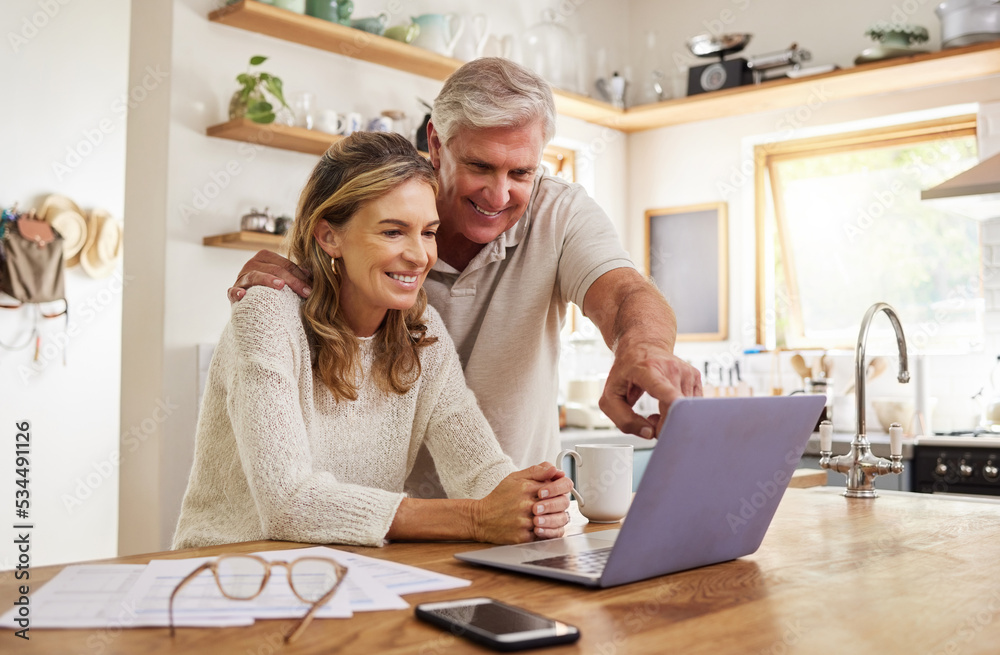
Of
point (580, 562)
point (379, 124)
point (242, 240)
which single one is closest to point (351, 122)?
point (379, 124)

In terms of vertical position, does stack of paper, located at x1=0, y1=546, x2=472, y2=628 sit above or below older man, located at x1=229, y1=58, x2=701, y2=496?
below

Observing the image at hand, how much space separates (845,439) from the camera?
360 cm

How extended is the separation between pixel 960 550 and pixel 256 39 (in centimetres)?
301

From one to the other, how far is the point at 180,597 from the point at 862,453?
1567 millimetres

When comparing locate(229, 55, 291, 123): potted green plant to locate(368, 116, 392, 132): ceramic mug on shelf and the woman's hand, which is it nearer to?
locate(368, 116, 392, 132): ceramic mug on shelf

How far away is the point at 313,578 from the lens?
0.98 meters

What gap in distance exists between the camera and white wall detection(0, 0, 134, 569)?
4.38m

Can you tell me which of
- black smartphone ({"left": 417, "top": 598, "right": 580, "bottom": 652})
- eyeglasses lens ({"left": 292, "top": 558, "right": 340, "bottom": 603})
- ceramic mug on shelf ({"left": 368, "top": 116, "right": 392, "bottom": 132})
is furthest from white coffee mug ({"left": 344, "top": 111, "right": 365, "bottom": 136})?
black smartphone ({"left": 417, "top": 598, "right": 580, "bottom": 652})

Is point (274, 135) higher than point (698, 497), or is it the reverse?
point (274, 135)

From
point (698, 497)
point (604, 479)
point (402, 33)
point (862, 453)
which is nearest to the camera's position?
point (698, 497)

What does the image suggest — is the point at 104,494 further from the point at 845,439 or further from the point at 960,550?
the point at 960,550

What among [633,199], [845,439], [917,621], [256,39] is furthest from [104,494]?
[917,621]

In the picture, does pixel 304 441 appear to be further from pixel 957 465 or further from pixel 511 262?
pixel 957 465

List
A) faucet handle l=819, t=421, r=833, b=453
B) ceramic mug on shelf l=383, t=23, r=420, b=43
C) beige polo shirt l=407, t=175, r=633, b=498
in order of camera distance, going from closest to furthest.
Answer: beige polo shirt l=407, t=175, r=633, b=498 < faucet handle l=819, t=421, r=833, b=453 < ceramic mug on shelf l=383, t=23, r=420, b=43
